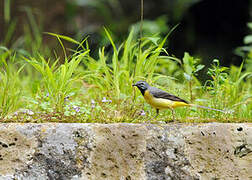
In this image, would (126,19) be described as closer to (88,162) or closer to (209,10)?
(209,10)

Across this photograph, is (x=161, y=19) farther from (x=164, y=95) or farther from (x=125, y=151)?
(x=125, y=151)

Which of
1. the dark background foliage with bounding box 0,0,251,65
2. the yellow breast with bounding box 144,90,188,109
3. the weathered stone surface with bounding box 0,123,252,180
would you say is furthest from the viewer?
the dark background foliage with bounding box 0,0,251,65

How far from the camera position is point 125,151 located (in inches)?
114

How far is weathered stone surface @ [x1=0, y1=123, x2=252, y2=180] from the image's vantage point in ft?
9.20

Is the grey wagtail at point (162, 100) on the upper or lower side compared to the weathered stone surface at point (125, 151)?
upper

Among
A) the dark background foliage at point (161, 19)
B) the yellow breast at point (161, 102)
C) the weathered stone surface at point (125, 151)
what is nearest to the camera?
the weathered stone surface at point (125, 151)

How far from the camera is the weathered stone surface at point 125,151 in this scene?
2.80m

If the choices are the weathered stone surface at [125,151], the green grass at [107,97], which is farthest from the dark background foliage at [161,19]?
the weathered stone surface at [125,151]

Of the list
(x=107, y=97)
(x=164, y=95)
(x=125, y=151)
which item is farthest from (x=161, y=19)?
(x=125, y=151)

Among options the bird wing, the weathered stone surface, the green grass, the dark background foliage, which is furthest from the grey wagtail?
the dark background foliage

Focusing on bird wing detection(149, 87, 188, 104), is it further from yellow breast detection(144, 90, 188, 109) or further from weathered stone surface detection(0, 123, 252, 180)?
weathered stone surface detection(0, 123, 252, 180)

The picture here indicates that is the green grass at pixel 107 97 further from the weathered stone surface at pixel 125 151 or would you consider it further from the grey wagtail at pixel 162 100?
the weathered stone surface at pixel 125 151

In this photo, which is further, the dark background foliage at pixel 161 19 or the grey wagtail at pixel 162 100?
the dark background foliage at pixel 161 19

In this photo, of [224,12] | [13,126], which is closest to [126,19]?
[224,12]
